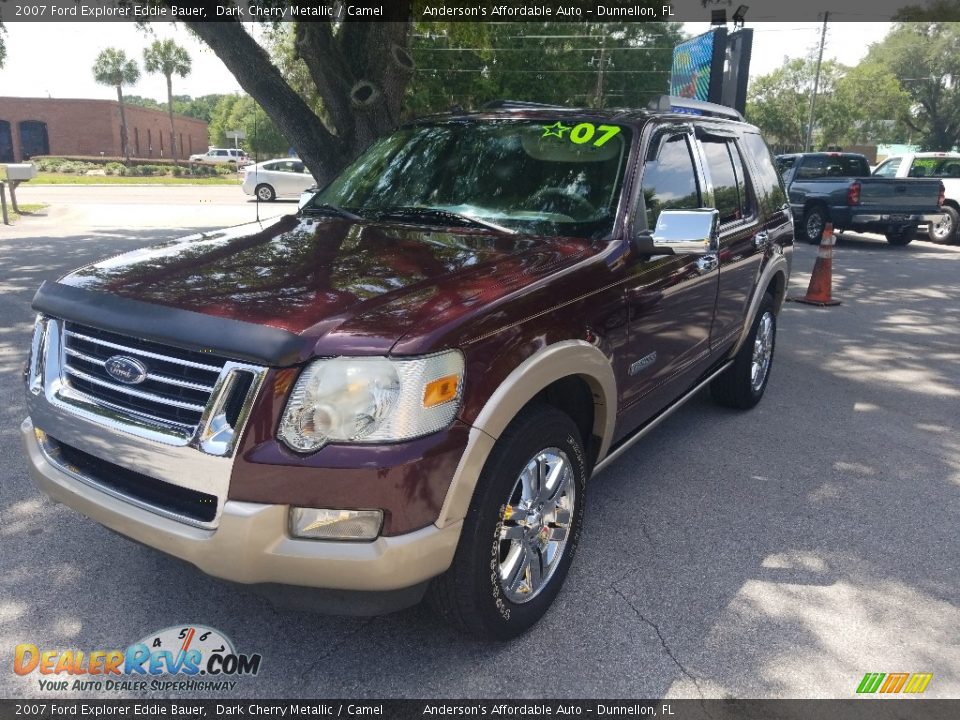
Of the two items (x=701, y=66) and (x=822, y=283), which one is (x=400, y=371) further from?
(x=701, y=66)

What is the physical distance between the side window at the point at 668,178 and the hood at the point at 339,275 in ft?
1.78

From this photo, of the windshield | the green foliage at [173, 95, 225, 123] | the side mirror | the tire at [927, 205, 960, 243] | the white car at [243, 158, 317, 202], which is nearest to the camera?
the side mirror

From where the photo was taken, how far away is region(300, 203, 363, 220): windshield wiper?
3.80 metres

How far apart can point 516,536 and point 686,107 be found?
317cm

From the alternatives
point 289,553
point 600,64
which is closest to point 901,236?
point 289,553

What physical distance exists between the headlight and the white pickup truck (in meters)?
17.0

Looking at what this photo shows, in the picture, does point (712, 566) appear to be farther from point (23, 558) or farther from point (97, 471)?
point (23, 558)

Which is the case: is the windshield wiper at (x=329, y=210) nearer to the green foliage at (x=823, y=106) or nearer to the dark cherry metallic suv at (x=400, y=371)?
the dark cherry metallic suv at (x=400, y=371)

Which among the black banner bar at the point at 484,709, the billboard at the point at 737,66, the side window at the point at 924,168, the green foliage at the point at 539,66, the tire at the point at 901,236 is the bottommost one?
the black banner bar at the point at 484,709

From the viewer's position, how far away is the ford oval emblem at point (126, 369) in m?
2.43

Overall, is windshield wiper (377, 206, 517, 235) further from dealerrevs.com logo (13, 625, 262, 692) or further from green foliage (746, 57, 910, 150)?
A: green foliage (746, 57, 910, 150)

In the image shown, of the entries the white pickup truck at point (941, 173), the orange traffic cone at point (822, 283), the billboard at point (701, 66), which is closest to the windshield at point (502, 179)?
the orange traffic cone at point (822, 283)

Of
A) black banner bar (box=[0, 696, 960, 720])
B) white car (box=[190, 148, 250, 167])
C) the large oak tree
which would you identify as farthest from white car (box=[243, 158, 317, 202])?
white car (box=[190, 148, 250, 167])

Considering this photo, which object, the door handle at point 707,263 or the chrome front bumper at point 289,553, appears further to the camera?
the door handle at point 707,263
